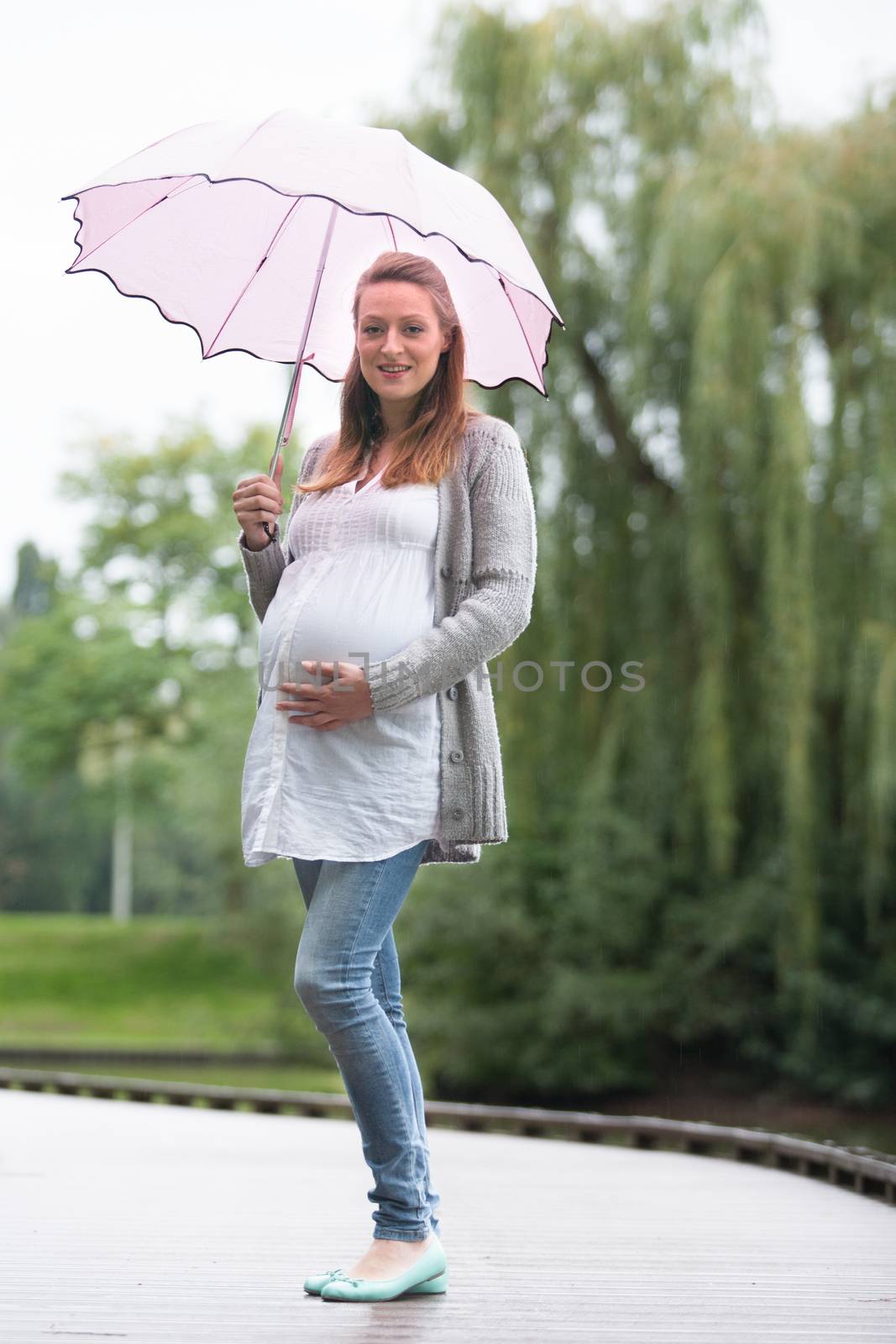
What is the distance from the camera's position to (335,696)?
2566mm

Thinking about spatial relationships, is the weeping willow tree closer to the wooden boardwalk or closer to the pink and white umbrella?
the wooden boardwalk

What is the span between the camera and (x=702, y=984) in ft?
40.0

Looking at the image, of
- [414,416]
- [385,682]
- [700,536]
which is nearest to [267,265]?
[414,416]

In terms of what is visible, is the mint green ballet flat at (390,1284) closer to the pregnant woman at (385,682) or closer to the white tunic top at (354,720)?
the pregnant woman at (385,682)

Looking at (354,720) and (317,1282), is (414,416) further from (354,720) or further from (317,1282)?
(317,1282)

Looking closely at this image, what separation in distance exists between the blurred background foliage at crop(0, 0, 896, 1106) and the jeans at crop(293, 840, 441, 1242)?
24.0 feet

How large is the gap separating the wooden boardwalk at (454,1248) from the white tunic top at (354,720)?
2.27 feet

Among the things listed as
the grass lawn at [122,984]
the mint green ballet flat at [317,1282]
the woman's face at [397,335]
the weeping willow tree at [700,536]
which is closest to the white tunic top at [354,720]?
the woman's face at [397,335]

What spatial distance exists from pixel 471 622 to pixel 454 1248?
1377 mm

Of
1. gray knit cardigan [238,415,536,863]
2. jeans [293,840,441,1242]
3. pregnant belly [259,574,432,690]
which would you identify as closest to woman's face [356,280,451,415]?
gray knit cardigan [238,415,536,863]

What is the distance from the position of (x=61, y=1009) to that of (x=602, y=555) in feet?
51.8

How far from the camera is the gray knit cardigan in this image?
2617mm

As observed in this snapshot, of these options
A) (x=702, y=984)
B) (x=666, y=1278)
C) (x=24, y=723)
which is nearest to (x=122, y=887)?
(x=24, y=723)

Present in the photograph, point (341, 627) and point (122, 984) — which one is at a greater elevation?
point (341, 627)
